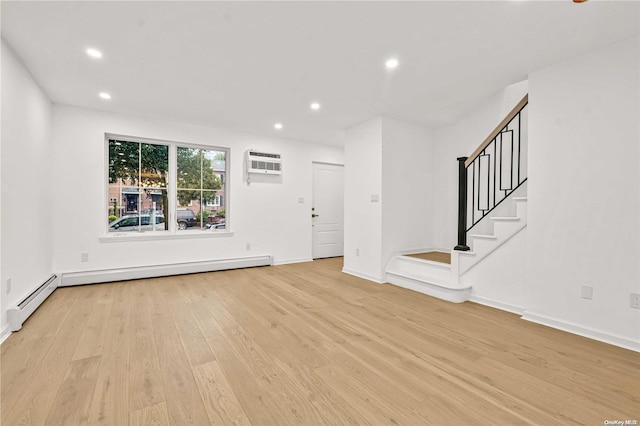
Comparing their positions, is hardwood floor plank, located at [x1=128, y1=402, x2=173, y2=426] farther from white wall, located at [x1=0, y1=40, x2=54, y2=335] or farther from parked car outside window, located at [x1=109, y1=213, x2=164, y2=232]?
parked car outside window, located at [x1=109, y1=213, x2=164, y2=232]

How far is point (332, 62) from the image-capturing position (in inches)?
113

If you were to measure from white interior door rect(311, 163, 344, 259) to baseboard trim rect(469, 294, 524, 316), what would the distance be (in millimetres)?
3524

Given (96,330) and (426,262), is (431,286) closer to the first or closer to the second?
(426,262)

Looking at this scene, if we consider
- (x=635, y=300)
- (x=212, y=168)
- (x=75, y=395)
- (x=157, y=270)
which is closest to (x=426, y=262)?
(x=635, y=300)

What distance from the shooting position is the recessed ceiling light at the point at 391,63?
2834 mm

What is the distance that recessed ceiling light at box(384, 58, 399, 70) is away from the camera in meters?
2.83

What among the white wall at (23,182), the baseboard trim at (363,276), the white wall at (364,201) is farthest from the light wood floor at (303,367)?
the white wall at (364,201)

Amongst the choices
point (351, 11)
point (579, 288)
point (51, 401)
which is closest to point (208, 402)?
point (51, 401)

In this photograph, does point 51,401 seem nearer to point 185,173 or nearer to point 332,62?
point 332,62

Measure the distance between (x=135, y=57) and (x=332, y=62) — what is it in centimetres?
191

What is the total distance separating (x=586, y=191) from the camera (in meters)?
2.62

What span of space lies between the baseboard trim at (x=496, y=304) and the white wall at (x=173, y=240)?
135 inches

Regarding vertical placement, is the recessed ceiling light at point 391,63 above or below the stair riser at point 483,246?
above

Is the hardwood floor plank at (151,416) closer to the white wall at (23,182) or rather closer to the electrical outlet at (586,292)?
the white wall at (23,182)
